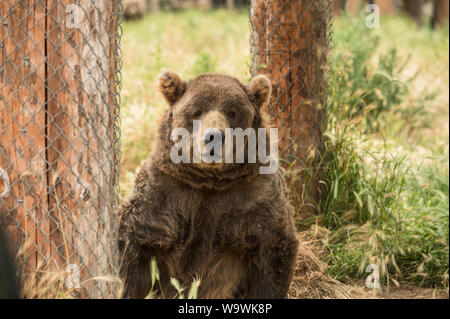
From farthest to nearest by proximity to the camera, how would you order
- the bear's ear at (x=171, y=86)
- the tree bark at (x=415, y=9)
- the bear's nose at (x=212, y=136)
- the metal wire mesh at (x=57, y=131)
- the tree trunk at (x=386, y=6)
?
1. the tree trunk at (x=386, y=6)
2. the tree bark at (x=415, y=9)
3. the bear's ear at (x=171, y=86)
4. the bear's nose at (x=212, y=136)
5. the metal wire mesh at (x=57, y=131)

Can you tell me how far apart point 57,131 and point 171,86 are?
2.82 ft

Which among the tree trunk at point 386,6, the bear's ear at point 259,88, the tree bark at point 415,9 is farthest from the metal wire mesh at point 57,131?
the tree trunk at point 386,6

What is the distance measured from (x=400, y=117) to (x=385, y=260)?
427 cm

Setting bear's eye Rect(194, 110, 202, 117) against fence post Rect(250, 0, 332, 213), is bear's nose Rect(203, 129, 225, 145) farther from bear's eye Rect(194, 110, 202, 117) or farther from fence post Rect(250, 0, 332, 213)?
fence post Rect(250, 0, 332, 213)

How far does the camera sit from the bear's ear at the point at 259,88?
3867 mm

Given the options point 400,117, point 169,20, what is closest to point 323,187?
→ point 400,117

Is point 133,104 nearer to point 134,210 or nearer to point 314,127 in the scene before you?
point 314,127

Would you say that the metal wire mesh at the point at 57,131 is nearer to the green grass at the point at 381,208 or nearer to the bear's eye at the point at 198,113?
the bear's eye at the point at 198,113

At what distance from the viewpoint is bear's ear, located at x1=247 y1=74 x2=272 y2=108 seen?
3.87 meters

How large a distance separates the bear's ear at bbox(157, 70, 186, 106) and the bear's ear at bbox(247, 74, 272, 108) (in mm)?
468

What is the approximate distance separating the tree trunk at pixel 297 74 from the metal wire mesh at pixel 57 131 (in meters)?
1.78

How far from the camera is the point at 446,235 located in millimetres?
4395

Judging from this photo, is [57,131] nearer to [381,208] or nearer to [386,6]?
[381,208]

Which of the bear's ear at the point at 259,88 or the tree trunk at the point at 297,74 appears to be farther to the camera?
the tree trunk at the point at 297,74
